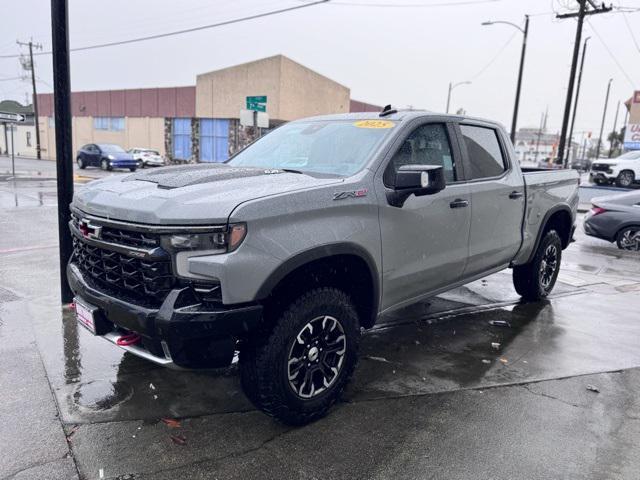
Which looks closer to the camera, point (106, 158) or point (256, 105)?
point (256, 105)

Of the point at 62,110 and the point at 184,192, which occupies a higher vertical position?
the point at 62,110

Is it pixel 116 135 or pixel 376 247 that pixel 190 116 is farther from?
pixel 376 247

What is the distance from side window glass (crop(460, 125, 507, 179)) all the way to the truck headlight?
8.42 feet

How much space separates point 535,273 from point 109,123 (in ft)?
149

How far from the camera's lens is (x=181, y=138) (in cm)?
4031

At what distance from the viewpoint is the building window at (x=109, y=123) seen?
4441cm

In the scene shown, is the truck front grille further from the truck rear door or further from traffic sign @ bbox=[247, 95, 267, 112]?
traffic sign @ bbox=[247, 95, 267, 112]

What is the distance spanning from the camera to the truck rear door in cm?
454

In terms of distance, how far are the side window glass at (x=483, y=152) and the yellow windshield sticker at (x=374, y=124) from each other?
0.94 m

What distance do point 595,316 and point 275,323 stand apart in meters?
4.45

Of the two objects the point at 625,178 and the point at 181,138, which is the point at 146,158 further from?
the point at 625,178

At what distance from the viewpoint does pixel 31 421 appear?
10.7ft

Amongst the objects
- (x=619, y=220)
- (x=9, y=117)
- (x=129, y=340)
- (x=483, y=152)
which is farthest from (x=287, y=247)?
(x=9, y=117)

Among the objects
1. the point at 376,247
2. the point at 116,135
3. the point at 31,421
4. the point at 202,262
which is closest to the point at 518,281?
the point at 376,247
